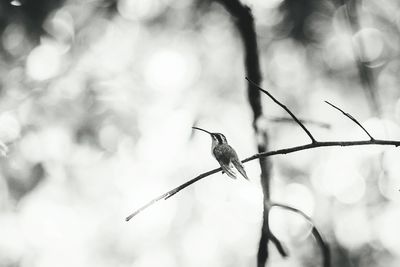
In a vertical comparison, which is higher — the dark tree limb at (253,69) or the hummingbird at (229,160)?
the dark tree limb at (253,69)

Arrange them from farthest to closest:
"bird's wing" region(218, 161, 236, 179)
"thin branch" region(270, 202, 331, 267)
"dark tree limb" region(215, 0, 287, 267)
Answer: "bird's wing" region(218, 161, 236, 179)
"dark tree limb" region(215, 0, 287, 267)
"thin branch" region(270, 202, 331, 267)

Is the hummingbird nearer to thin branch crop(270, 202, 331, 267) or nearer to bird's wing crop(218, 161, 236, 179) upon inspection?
bird's wing crop(218, 161, 236, 179)

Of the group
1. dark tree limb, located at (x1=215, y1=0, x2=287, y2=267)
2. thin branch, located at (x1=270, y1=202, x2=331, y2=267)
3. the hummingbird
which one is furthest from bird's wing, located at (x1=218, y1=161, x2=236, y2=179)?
thin branch, located at (x1=270, y1=202, x2=331, y2=267)

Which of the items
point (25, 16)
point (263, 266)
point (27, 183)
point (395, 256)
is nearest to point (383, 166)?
point (263, 266)

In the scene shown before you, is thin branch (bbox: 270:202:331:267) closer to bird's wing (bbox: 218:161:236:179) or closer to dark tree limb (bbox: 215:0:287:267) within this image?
dark tree limb (bbox: 215:0:287:267)

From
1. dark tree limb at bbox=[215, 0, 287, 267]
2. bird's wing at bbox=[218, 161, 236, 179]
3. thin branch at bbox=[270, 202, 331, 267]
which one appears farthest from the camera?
bird's wing at bbox=[218, 161, 236, 179]

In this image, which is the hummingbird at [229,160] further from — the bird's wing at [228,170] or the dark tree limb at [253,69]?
the dark tree limb at [253,69]

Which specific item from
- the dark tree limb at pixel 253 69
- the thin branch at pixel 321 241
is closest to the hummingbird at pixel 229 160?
the dark tree limb at pixel 253 69

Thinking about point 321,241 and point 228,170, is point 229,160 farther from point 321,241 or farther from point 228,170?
point 321,241

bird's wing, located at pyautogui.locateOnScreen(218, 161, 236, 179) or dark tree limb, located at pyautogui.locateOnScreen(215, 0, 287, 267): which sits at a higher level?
dark tree limb, located at pyautogui.locateOnScreen(215, 0, 287, 267)

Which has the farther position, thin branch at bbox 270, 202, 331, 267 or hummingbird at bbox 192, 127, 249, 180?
hummingbird at bbox 192, 127, 249, 180

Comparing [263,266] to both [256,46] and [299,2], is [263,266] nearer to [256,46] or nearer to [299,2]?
[256,46]
